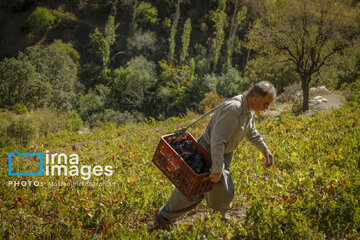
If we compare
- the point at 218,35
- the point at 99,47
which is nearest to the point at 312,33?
the point at 218,35

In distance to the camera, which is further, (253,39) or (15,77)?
(15,77)

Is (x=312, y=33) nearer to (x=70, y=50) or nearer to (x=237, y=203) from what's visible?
(x=237, y=203)

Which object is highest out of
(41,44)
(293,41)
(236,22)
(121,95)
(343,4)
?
(343,4)

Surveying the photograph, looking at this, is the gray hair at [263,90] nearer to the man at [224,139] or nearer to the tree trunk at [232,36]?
the man at [224,139]

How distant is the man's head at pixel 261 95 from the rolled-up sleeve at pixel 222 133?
24cm

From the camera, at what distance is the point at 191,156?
3.43 metres

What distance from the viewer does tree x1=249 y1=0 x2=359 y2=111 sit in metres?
11.7

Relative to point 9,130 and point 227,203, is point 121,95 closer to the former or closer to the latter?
point 9,130

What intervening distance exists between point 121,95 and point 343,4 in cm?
1954

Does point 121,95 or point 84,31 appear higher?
point 84,31

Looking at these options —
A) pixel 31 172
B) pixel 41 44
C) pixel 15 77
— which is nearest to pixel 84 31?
pixel 41 44

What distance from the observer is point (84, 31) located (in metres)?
32.2

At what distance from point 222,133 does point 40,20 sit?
33052 mm

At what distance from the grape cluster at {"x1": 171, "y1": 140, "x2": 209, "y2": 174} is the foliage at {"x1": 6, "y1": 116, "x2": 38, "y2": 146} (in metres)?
11.0
